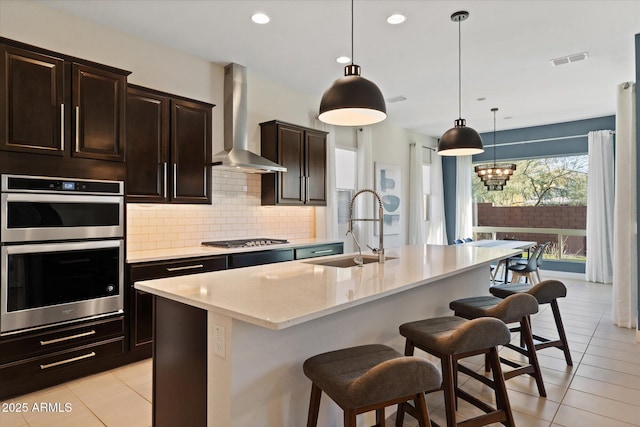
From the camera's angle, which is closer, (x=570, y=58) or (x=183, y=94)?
(x=183, y=94)

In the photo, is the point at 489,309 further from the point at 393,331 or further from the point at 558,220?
the point at 558,220

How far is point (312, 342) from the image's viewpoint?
1934 mm

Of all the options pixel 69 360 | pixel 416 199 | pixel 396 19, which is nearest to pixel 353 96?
pixel 396 19

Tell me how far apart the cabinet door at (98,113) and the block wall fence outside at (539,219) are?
7.87 m

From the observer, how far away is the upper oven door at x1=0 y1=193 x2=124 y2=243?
261 cm

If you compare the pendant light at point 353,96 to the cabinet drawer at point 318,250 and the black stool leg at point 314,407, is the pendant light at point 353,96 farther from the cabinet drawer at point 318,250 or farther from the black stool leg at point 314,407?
the cabinet drawer at point 318,250

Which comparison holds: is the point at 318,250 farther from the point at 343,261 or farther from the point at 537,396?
the point at 537,396

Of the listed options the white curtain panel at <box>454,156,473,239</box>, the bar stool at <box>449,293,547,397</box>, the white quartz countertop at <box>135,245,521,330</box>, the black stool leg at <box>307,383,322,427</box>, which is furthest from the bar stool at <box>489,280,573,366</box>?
the white curtain panel at <box>454,156,473,239</box>

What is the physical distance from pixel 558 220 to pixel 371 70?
558 centimetres

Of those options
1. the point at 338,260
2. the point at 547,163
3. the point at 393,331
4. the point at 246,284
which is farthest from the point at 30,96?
the point at 547,163

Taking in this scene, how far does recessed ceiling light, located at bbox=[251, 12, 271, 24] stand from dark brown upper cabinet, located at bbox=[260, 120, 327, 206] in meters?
1.42

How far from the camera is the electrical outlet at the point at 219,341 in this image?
1.60 meters

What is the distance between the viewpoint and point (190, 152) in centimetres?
398

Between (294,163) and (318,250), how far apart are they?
121cm
